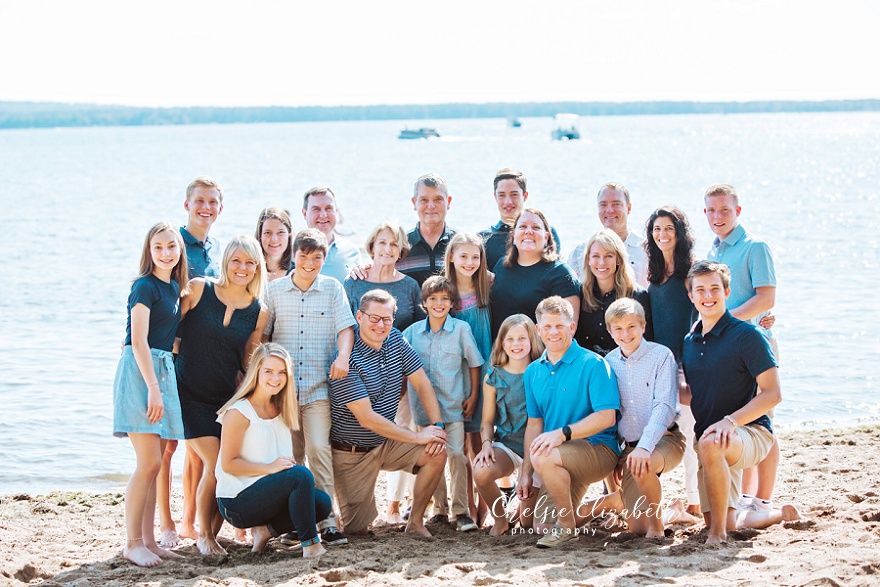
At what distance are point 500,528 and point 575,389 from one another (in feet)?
3.26

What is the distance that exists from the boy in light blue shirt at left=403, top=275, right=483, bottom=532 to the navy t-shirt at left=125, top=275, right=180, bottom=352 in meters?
1.49

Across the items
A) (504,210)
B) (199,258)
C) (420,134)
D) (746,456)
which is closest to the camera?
(746,456)

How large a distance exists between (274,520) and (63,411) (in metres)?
5.62

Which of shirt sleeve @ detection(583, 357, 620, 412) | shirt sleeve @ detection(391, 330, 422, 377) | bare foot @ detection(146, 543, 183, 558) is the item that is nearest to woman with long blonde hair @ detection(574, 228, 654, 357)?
shirt sleeve @ detection(583, 357, 620, 412)

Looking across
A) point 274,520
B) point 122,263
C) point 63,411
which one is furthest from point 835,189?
point 274,520

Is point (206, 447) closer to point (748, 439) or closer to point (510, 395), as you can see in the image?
point (510, 395)

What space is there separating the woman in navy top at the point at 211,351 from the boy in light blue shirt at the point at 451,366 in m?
1.08

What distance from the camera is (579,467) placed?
5328 millimetres

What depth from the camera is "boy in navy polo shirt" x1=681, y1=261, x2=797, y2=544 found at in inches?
201

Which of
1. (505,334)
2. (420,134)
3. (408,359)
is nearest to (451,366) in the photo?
(408,359)

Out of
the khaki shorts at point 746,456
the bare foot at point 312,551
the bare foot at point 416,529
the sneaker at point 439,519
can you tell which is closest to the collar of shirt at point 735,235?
the khaki shorts at point 746,456

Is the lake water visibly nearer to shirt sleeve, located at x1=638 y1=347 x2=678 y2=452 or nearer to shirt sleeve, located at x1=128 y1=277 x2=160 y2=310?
shirt sleeve, located at x1=128 y1=277 x2=160 y2=310

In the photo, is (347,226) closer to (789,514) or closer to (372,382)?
(372,382)

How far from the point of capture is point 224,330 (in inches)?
218
